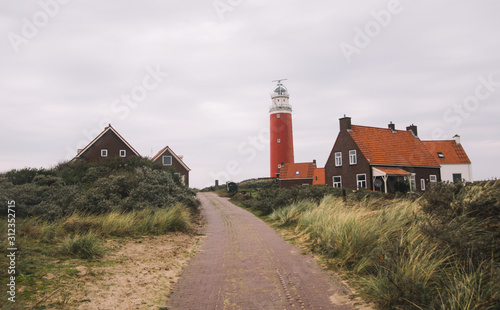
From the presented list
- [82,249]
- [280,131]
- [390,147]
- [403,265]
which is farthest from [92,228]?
[280,131]

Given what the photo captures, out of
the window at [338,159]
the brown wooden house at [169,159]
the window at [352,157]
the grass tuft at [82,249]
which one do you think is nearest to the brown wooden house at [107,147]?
the brown wooden house at [169,159]

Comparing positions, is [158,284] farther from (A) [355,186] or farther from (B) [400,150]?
(B) [400,150]

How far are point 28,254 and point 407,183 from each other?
1217 inches

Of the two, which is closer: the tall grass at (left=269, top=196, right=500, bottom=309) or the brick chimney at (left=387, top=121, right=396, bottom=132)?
the tall grass at (left=269, top=196, right=500, bottom=309)

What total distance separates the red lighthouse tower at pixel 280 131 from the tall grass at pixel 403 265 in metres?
40.7

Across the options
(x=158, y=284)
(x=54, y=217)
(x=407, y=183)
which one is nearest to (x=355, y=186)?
(x=407, y=183)

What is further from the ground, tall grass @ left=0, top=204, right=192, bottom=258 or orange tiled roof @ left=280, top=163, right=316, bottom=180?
orange tiled roof @ left=280, top=163, right=316, bottom=180

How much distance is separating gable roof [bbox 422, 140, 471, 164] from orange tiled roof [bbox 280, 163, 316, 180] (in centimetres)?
1576

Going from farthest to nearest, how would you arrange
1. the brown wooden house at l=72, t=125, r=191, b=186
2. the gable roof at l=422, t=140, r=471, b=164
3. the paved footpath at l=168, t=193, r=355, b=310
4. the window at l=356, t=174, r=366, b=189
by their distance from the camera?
the gable roof at l=422, t=140, r=471, b=164
the brown wooden house at l=72, t=125, r=191, b=186
the window at l=356, t=174, r=366, b=189
the paved footpath at l=168, t=193, r=355, b=310

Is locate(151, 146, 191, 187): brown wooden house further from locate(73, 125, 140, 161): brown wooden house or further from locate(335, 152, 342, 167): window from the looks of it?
locate(335, 152, 342, 167): window

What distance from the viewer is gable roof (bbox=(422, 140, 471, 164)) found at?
43.8m

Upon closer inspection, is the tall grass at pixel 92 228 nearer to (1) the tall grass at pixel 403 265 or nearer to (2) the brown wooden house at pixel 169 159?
(1) the tall grass at pixel 403 265

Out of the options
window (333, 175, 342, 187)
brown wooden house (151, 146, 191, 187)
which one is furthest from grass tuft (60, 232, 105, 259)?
brown wooden house (151, 146, 191, 187)

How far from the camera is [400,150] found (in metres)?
→ 34.8
